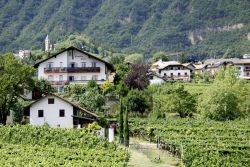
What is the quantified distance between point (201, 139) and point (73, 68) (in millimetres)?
30558

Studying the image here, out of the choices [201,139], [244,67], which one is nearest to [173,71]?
[244,67]

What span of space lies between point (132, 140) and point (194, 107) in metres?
17.1

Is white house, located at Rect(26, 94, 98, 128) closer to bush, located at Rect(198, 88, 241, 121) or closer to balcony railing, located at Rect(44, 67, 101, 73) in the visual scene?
bush, located at Rect(198, 88, 241, 121)

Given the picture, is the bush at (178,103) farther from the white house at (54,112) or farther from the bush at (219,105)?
the white house at (54,112)

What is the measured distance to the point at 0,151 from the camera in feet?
119

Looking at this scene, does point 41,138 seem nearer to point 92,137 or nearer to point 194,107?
point 92,137

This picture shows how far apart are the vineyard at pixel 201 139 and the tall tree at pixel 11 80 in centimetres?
1132

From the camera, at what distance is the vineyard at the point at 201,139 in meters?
37.2

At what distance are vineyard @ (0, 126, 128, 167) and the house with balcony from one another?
28427 mm

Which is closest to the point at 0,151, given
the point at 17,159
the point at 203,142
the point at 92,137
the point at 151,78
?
the point at 17,159

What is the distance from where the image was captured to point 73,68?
72.6 metres

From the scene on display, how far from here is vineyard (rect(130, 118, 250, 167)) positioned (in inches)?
1464

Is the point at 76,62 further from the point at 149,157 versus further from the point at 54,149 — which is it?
the point at 54,149

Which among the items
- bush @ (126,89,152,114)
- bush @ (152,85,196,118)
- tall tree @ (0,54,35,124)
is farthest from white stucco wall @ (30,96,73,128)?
bush @ (152,85,196,118)
